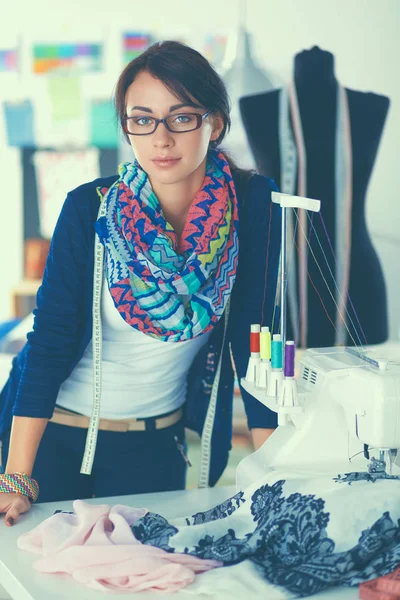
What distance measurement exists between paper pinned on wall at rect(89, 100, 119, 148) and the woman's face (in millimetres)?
2906

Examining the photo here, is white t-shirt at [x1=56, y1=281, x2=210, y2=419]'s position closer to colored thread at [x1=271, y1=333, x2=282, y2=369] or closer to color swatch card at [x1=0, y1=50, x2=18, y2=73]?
colored thread at [x1=271, y1=333, x2=282, y2=369]

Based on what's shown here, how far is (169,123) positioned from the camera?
165cm

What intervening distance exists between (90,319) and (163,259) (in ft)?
0.61

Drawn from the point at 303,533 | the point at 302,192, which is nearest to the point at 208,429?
the point at 303,533

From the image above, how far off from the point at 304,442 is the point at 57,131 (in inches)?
136

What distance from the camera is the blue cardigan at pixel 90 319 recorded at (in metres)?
1.69

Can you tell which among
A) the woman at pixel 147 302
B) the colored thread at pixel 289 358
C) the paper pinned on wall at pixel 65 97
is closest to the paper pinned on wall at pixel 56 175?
the paper pinned on wall at pixel 65 97

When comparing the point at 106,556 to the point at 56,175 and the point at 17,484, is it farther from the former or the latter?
the point at 56,175

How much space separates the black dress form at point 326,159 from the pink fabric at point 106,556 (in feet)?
7.18

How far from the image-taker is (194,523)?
1.51 m

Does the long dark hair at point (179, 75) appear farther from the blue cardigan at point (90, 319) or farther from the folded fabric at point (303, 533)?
the folded fabric at point (303, 533)

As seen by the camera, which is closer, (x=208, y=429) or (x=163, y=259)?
(x=163, y=259)

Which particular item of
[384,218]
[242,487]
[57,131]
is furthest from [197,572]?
[57,131]

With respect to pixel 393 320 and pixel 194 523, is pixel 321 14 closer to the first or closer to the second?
pixel 393 320
